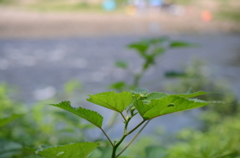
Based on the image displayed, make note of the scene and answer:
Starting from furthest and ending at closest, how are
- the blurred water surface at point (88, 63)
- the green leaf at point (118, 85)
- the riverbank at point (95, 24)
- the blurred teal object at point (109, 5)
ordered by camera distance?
the blurred teal object at point (109, 5) < the riverbank at point (95, 24) < the blurred water surface at point (88, 63) < the green leaf at point (118, 85)

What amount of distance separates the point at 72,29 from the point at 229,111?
255 inches

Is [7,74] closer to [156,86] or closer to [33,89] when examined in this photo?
[33,89]

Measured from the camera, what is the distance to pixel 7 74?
3713 millimetres

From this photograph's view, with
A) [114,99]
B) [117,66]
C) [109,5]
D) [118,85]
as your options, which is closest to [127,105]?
[114,99]

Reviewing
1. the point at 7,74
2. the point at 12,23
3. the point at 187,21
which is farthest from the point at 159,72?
the point at 187,21

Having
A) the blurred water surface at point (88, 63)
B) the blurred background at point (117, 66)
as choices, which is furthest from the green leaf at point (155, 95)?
the blurred water surface at point (88, 63)

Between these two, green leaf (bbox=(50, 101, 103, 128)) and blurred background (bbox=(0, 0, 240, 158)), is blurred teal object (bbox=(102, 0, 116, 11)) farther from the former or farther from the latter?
green leaf (bbox=(50, 101, 103, 128))

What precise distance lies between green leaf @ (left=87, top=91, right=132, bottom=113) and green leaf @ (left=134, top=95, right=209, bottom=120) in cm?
1

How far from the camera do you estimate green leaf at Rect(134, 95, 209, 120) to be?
0.31 m

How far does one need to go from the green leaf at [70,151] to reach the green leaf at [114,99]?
1.6 inches

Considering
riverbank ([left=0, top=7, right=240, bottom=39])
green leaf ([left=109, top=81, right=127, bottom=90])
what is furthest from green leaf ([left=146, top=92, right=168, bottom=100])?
riverbank ([left=0, top=7, right=240, bottom=39])

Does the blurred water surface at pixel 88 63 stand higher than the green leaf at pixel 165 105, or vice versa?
the green leaf at pixel 165 105

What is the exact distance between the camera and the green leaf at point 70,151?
31cm

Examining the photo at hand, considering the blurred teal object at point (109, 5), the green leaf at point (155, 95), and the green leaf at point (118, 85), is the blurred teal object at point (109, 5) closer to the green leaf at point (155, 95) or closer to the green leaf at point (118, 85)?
the green leaf at point (118, 85)
